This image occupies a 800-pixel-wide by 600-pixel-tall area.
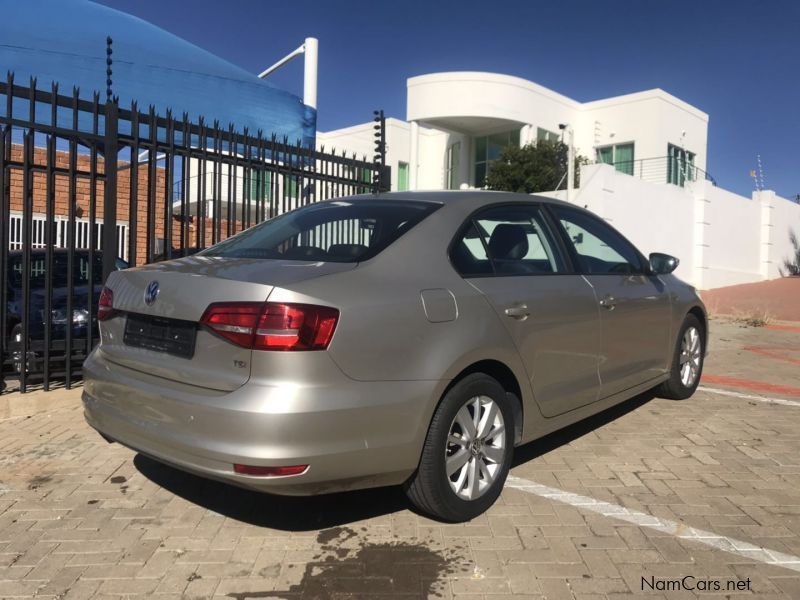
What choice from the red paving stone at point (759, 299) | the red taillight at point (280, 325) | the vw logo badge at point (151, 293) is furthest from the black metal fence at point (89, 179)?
the red paving stone at point (759, 299)

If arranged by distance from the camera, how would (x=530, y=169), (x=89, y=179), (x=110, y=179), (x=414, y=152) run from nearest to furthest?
(x=110, y=179), (x=89, y=179), (x=530, y=169), (x=414, y=152)

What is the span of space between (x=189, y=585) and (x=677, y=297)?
13.9 ft

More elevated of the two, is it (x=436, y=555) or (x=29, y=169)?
(x=29, y=169)

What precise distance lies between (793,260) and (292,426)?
3230cm

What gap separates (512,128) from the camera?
25.9m

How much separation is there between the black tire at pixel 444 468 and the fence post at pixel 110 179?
3.67 meters

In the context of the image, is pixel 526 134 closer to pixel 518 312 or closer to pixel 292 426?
pixel 518 312

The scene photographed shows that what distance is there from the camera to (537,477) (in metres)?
3.97

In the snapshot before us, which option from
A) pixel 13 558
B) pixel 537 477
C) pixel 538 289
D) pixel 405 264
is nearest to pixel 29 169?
pixel 13 558

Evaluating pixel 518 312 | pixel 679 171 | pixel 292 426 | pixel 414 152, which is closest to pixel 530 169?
pixel 414 152

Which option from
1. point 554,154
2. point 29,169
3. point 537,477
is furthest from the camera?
point 554,154

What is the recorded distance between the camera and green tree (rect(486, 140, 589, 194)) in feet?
74.3

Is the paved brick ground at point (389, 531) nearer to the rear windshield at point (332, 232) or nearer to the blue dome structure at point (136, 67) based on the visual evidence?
the rear windshield at point (332, 232)

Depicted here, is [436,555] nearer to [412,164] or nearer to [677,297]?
[677,297]
